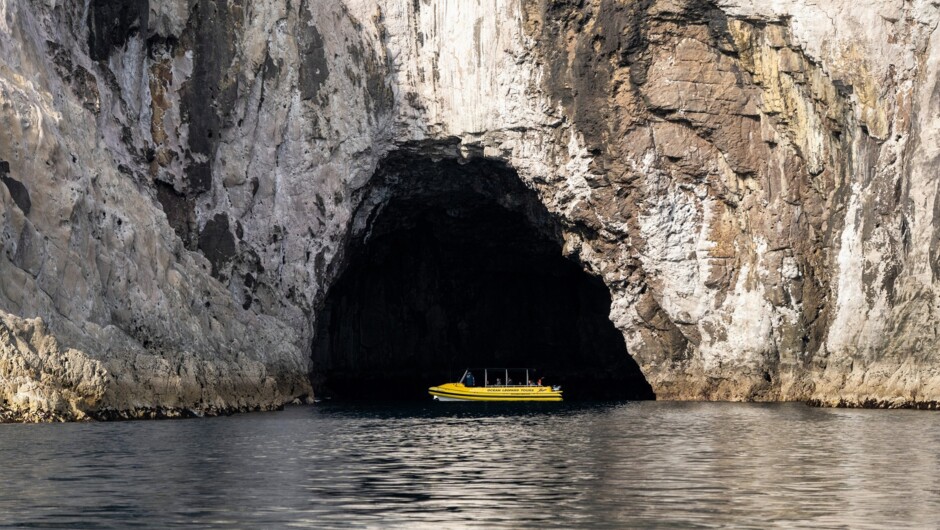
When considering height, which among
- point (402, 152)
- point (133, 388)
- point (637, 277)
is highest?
point (402, 152)

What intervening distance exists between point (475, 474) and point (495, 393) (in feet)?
112

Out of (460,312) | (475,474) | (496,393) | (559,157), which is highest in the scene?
(559,157)

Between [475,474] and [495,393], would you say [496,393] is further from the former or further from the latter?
[475,474]

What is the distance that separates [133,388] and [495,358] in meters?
37.4

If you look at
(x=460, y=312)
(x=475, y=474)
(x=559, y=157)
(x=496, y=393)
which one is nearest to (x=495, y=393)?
(x=496, y=393)

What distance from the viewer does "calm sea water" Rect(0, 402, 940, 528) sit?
17.4 meters

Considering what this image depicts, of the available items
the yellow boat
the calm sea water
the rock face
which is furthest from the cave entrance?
the calm sea water

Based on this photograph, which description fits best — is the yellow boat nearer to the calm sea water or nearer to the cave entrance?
the cave entrance

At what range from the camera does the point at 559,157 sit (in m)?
52.2

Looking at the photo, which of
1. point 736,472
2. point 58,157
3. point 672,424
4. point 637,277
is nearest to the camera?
point 736,472

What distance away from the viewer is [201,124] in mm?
50281

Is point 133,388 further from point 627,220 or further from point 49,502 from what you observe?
point 627,220

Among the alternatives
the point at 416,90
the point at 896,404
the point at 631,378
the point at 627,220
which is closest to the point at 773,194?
the point at 627,220

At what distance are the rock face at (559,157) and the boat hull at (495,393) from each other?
504cm
